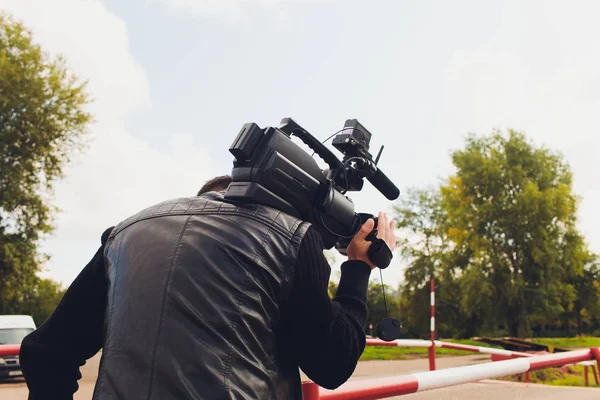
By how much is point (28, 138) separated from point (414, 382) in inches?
1039

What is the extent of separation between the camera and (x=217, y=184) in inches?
73.5

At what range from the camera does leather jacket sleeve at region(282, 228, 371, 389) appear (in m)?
1.50

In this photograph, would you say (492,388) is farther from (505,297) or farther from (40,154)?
(505,297)

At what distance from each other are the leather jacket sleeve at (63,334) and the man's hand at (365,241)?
2.39 feet

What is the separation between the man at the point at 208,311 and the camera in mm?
1357

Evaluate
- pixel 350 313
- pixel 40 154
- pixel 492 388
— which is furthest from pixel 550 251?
pixel 350 313

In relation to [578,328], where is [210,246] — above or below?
below

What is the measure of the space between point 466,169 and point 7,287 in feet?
84.3

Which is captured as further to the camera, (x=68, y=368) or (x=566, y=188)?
(x=566, y=188)

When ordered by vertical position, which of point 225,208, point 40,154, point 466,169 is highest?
point 466,169

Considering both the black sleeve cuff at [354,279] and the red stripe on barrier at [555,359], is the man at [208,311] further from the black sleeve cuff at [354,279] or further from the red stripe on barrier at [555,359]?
the red stripe on barrier at [555,359]

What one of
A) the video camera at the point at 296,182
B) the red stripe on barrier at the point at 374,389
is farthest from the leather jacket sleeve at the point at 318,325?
the red stripe on barrier at the point at 374,389

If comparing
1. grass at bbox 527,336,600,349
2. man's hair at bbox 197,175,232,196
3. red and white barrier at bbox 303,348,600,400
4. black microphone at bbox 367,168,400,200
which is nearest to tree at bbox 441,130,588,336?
grass at bbox 527,336,600,349

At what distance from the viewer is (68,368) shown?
5.74ft
